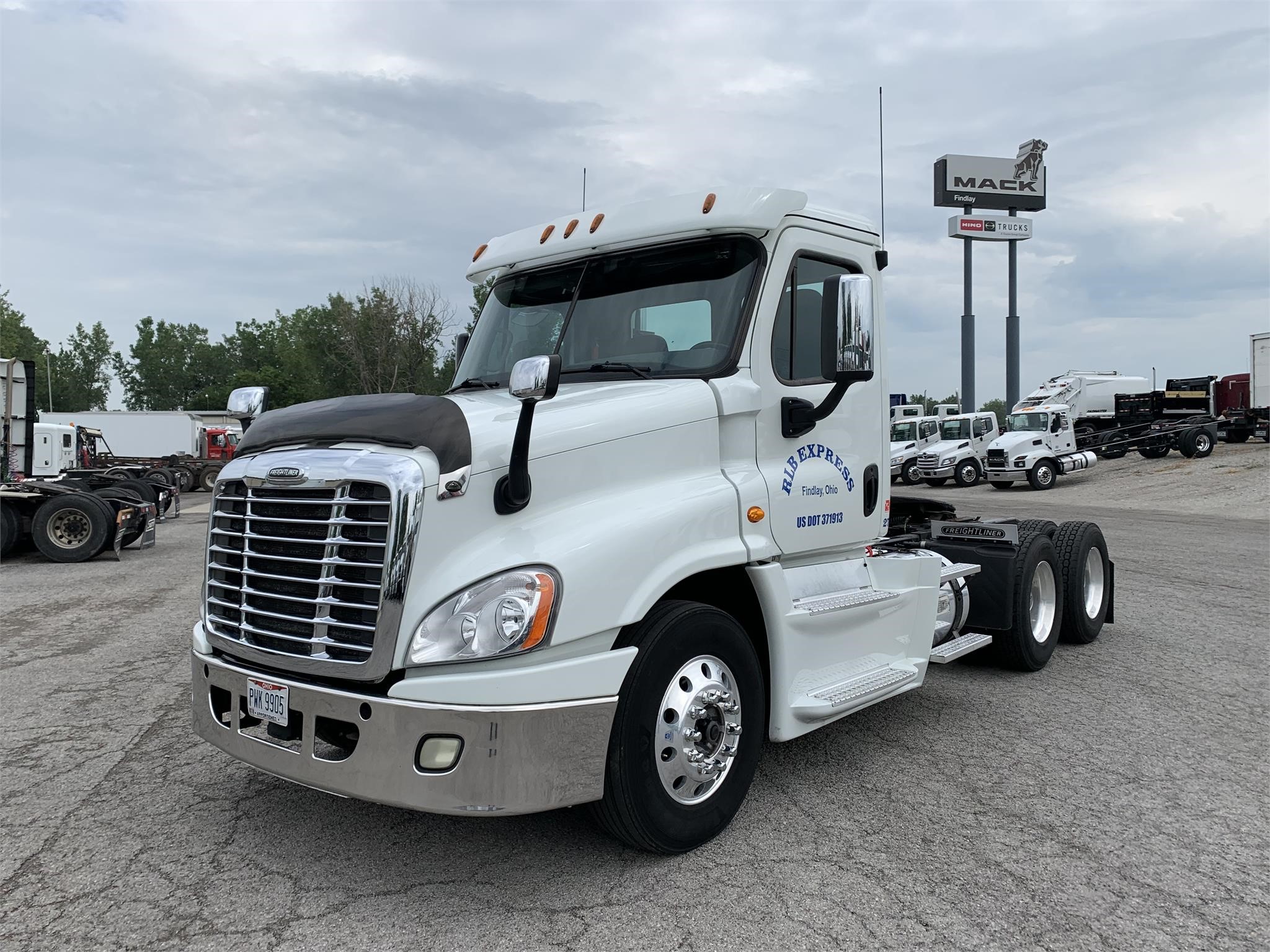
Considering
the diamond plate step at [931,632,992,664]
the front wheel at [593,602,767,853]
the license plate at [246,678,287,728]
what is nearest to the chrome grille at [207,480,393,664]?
the license plate at [246,678,287,728]

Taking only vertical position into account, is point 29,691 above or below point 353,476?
below

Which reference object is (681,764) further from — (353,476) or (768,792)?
(353,476)

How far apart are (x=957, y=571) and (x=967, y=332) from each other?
52609 millimetres

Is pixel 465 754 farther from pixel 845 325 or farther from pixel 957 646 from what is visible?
pixel 957 646

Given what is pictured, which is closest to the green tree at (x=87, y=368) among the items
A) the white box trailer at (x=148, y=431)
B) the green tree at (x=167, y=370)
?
the green tree at (x=167, y=370)

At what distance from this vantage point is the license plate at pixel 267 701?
3352 millimetres

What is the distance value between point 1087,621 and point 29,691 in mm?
7532

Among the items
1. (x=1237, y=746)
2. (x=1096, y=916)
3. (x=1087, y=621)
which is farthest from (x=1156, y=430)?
(x=1096, y=916)

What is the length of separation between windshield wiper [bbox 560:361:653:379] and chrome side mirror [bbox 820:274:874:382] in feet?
2.46

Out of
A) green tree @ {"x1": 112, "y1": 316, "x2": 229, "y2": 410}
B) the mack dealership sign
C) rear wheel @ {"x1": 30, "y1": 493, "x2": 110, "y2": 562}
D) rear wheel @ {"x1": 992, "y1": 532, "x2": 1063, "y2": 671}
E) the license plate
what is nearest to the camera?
the license plate

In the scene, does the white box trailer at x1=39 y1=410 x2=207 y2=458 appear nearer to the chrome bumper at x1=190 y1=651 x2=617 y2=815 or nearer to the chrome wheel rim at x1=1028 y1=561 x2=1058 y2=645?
the chrome wheel rim at x1=1028 y1=561 x2=1058 y2=645

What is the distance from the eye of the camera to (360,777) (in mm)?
3143

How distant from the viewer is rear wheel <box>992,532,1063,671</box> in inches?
245

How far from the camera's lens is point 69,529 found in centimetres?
1394
